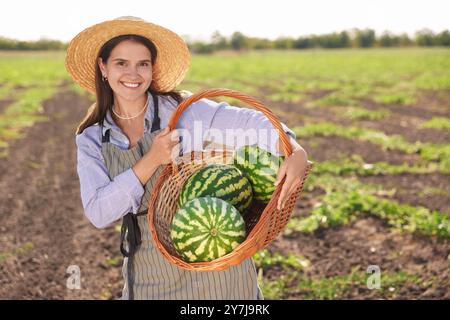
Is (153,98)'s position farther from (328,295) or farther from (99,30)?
(328,295)

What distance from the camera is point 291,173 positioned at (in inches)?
88.7

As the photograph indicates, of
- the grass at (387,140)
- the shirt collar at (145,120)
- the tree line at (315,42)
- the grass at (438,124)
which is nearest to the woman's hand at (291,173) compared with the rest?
the shirt collar at (145,120)

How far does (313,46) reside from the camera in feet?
300

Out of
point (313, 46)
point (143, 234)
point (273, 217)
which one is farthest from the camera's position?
point (313, 46)

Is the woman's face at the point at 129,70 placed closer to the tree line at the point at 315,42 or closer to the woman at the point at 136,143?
the woman at the point at 136,143

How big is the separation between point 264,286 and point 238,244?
2079 millimetres

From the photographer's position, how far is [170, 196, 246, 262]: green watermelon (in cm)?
234

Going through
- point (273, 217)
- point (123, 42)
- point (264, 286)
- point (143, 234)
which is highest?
point (123, 42)

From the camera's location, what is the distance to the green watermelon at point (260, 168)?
8.64ft

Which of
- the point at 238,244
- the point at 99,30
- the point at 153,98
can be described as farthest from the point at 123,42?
the point at 238,244

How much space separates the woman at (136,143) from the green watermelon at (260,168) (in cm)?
7

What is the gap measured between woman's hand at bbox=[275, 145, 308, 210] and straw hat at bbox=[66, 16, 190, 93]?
1.12m

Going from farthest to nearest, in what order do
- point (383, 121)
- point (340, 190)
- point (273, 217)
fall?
point (383, 121) < point (340, 190) < point (273, 217)

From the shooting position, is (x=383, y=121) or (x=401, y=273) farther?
(x=383, y=121)
